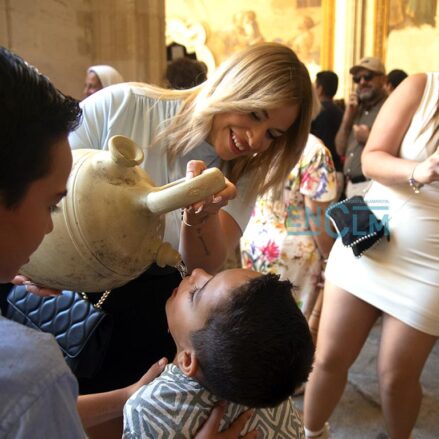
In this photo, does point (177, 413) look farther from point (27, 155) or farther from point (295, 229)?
point (295, 229)

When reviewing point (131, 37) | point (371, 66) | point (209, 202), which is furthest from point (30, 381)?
point (371, 66)

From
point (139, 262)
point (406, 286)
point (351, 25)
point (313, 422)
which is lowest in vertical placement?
point (313, 422)

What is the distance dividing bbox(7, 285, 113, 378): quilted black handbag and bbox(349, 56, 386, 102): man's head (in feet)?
10.3

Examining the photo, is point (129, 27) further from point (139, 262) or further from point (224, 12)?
point (224, 12)

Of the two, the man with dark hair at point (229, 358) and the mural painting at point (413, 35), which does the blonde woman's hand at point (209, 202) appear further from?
the mural painting at point (413, 35)

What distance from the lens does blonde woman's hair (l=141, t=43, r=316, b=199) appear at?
140cm

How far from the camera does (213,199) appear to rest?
1.13 metres

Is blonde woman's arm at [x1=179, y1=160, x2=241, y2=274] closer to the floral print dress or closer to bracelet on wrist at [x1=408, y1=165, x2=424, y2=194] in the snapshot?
bracelet on wrist at [x1=408, y1=165, x2=424, y2=194]

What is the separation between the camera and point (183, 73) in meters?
2.78

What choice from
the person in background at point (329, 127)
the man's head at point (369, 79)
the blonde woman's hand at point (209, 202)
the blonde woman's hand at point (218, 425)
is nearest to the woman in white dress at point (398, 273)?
the blonde woman's hand at point (209, 202)

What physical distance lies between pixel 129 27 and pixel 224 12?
906 centimetres

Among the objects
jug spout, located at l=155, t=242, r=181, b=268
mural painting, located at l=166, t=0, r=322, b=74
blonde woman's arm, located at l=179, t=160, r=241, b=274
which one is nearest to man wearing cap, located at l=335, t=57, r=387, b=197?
blonde woman's arm, located at l=179, t=160, r=241, b=274

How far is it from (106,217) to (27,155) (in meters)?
0.31

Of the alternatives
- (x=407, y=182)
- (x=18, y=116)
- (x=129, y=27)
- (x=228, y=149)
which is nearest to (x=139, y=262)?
(x=18, y=116)
